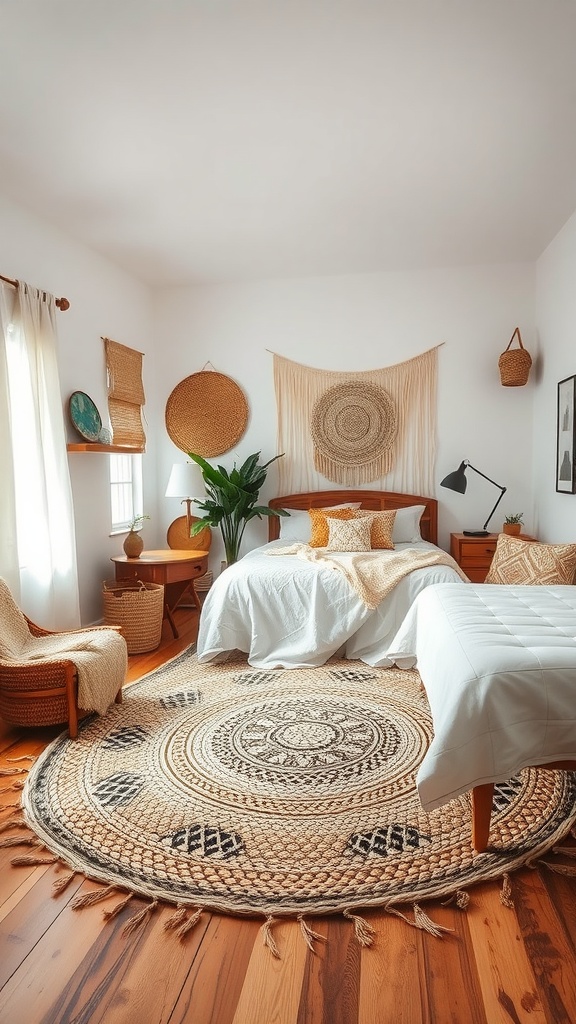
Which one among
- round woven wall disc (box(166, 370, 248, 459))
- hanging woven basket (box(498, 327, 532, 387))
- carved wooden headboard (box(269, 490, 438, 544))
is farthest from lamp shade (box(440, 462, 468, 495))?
round woven wall disc (box(166, 370, 248, 459))

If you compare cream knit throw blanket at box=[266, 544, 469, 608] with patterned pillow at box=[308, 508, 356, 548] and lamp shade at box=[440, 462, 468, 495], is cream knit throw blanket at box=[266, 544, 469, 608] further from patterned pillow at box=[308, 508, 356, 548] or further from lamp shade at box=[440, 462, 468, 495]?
lamp shade at box=[440, 462, 468, 495]

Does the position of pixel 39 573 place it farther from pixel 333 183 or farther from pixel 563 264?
pixel 563 264

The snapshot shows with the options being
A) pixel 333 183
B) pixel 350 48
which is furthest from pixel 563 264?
pixel 350 48

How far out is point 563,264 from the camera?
4.38 meters

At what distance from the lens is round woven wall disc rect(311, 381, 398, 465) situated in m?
5.43

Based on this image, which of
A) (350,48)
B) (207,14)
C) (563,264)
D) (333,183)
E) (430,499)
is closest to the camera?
(207,14)

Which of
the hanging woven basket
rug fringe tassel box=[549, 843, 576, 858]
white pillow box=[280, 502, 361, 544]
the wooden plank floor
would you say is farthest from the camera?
white pillow box=[280, 502, 361, 544]

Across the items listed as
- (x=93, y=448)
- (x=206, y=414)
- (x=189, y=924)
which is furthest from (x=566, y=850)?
(x=206, y=414)

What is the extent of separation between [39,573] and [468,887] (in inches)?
112

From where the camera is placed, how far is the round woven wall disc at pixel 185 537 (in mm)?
5641

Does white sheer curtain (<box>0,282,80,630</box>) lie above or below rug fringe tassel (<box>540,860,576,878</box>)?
above

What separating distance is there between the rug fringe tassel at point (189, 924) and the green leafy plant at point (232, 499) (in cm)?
350

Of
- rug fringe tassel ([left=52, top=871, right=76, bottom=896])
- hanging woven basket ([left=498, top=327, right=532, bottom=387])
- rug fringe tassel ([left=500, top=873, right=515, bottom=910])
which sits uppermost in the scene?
hanging woven basket ([left=498, top=327, right=532, bottom=387])

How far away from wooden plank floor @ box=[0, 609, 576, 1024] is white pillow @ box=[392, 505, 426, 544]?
328 cm
